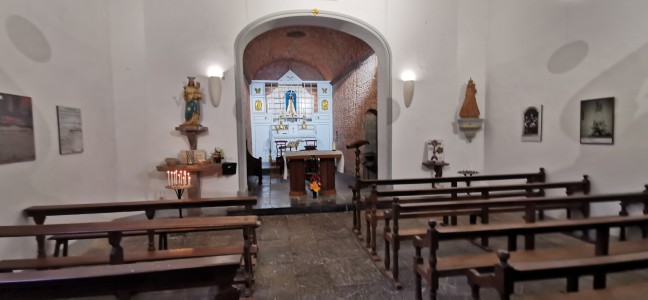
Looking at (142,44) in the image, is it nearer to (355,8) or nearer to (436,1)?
(355,8)

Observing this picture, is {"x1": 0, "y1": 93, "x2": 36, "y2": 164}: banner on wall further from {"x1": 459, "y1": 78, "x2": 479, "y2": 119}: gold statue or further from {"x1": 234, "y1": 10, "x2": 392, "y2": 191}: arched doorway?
{"x1": 459, "y1": 78, "x2": 479, "y2": 119}: gold statue

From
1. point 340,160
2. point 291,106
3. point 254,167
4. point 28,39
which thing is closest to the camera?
point 28,39

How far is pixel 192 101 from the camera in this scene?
4.78 m

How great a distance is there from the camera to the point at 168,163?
468cm

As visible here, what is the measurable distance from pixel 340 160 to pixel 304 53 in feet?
19.3

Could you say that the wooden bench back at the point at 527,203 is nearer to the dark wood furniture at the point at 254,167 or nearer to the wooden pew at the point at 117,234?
the wooden pew at the point at 117,234

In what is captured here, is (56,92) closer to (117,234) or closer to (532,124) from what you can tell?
(117,234)

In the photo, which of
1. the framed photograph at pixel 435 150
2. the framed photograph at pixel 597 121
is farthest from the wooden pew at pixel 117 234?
the framed photograph at pixel 597 121

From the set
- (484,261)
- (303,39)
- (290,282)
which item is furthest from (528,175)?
(303,39)

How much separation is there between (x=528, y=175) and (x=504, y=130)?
1.13 m

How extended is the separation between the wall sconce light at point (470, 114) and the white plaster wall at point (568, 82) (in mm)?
278

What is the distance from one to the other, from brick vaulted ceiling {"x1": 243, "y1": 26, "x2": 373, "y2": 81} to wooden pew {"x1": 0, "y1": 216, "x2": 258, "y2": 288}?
580cm

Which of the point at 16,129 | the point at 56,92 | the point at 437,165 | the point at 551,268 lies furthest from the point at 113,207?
the point at 437,165

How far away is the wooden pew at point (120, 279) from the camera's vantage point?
3.80 ft
